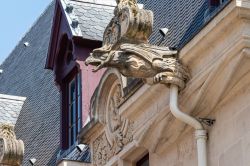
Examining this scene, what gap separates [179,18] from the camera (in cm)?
1827

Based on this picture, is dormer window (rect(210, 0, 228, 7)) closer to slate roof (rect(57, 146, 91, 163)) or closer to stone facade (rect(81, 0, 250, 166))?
stone facade (rect(81, 0, 250, 166))

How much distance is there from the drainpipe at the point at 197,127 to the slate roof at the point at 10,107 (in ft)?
33.5

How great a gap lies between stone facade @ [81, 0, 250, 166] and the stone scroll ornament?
0.17 m

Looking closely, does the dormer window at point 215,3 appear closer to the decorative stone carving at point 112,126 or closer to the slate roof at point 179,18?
the slate roof at point 179,18

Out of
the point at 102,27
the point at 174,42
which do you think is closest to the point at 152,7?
the point at 102,27

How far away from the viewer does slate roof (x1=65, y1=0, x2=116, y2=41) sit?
2114 cm

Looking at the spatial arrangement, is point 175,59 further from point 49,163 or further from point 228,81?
point 49,163

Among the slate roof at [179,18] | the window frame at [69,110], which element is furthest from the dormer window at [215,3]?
the window frame at [69,110]

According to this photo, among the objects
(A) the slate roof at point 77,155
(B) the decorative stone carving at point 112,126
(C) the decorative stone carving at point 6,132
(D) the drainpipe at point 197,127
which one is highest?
(C) the decorative stone carving at point 6,132

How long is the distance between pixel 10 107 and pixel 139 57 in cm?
1036

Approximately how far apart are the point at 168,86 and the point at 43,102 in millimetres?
9210

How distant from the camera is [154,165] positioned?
1639cm

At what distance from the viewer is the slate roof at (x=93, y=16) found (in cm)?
2114

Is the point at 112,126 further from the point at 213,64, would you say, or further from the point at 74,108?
the point at 74,108
